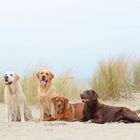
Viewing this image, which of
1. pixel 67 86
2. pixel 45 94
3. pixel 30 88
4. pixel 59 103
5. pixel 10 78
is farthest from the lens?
pixel 67 86

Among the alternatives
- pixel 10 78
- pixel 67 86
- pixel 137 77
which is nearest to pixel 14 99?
pixel 10 78

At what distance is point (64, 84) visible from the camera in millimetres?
17141

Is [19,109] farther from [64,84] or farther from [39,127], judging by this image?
[64,84]

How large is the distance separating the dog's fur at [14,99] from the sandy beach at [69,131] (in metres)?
0.90

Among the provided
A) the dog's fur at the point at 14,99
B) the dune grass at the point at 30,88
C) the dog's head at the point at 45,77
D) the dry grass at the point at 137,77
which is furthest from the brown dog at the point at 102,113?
the dry grass at the point at 137,77

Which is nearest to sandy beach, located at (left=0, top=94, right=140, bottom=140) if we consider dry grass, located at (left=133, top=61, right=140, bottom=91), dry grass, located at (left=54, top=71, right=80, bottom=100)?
dry grass, located at (left=54, top=71, right=80, bottom=100)

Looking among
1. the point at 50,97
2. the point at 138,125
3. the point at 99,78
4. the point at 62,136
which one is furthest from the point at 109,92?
the point at 62,136

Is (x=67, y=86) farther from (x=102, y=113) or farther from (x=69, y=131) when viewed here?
(x=69, y=131)

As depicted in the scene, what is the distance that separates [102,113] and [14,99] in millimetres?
1978

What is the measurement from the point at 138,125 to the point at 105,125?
67 cm

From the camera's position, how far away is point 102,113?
11.4 metres

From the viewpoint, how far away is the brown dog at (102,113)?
36.9ft

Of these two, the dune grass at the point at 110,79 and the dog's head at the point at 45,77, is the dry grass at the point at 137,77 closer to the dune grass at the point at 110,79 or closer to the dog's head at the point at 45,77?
the dune grass at the point at 110,79

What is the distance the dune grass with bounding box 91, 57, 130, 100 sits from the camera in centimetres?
1700
